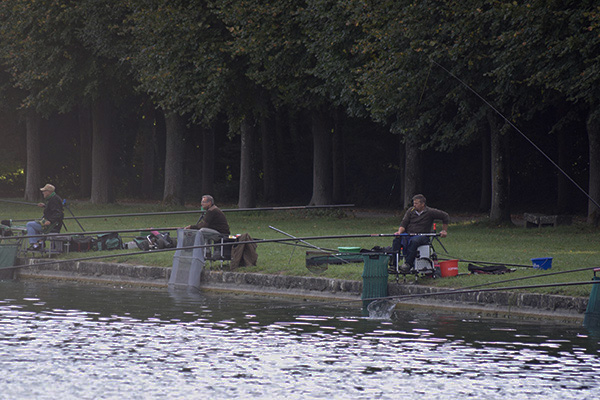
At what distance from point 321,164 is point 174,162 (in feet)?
22.4

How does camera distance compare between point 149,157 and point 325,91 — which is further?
point 149,157

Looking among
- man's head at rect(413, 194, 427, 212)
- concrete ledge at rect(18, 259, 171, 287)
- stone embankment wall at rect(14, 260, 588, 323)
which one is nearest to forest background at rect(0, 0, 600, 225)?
man's head at rect(413, 194, 427, 212)

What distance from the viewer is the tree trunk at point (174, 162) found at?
3741 cm

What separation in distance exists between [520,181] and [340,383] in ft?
117

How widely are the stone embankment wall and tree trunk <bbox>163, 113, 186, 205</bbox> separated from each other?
1770 cm

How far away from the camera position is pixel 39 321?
12875 mm

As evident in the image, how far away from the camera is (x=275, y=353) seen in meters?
10.6

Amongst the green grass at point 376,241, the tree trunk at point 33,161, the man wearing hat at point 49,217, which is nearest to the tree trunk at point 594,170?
the green grass at point 376,241

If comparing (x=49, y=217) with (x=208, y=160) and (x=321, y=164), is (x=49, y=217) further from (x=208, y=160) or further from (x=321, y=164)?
(x=208, y=160)

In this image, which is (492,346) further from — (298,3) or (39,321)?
(298,3)

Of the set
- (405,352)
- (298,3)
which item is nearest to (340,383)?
(405,352)

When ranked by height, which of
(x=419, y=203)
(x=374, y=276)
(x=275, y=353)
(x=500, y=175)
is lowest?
(x=275, y=353)

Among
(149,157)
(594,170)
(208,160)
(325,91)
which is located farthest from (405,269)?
(149,157)

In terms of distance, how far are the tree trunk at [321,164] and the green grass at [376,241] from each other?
53 centimetres
